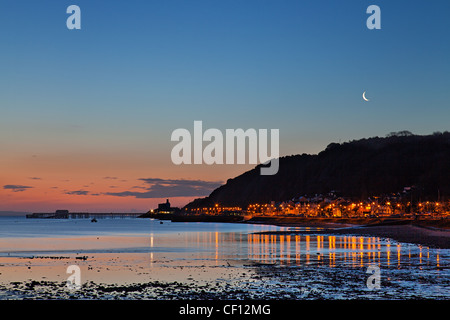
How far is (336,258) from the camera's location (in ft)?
142

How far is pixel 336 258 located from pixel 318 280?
1549cm

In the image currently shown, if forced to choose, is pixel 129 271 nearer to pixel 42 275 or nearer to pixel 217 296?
pixel 42 275

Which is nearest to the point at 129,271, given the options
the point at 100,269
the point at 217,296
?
the point at 100,269

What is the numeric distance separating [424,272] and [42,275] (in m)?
23.6
